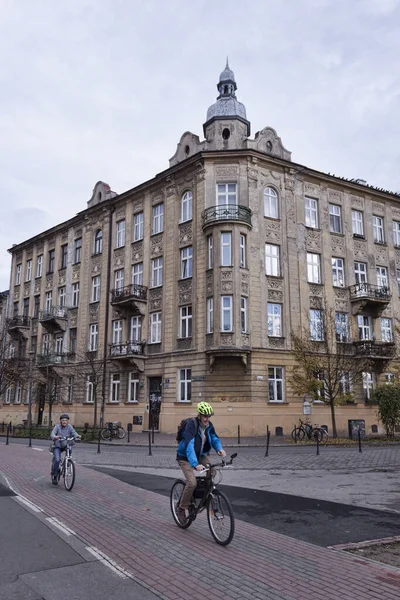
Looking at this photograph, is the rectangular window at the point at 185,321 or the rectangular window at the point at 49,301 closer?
the rectangular window at the point at 185,321

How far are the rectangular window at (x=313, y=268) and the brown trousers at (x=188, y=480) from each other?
90.3 ft

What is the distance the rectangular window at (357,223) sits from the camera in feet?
121

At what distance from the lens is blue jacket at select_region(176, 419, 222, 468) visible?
22.2 ft

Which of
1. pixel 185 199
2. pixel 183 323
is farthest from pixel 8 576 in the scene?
pixel 185 199

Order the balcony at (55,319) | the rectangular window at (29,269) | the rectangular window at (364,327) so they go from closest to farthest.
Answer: the rectangular window at (364,327)
the balcony at (55,319)
the rectangular window at (29,269)

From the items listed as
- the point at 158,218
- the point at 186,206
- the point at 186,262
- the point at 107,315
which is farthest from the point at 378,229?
the point at 107,315

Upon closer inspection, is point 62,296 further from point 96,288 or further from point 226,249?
point 226,249

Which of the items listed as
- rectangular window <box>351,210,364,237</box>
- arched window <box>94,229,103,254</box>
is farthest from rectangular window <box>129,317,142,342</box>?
rectangular window <box>351,210,364,237</box>

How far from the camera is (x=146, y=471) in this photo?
1514cm

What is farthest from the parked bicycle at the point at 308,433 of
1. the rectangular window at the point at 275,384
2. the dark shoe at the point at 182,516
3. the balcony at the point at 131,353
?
the dark shoe at the point at 182,516

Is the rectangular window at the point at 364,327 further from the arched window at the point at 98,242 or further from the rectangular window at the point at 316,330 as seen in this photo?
the arched window at the point at 98,242

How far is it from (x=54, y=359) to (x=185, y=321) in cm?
1500

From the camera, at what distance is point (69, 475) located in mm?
11148

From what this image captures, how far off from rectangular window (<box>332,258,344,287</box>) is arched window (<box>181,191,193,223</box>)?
10.3m
